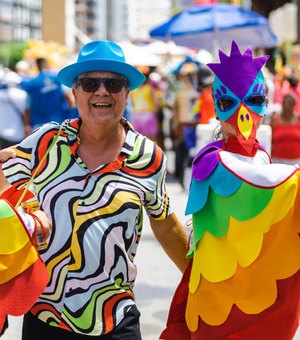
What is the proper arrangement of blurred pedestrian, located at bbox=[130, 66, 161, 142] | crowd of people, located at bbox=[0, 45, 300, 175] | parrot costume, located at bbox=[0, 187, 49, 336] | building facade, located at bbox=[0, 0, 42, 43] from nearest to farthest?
parrot costume, located at bbox=[0, 187, 49, 336]
crowd of people, located at bbox=[0, 45, 300, 175]
blurred pedestrian, located at bbox=[130, 66, 161, 142]
building facade, located at bbox=[0, 0, 42, 43]

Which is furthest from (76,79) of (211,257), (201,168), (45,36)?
(45,36)

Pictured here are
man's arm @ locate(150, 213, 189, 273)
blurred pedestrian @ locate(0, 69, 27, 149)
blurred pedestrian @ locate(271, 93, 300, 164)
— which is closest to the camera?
man's arm @ locate(150, 213, 189, 273)

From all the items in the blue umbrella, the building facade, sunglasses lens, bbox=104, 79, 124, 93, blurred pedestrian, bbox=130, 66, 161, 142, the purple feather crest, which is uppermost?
the building facade

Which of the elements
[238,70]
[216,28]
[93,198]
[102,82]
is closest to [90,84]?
[102,82]

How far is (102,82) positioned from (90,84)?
0.05 meters

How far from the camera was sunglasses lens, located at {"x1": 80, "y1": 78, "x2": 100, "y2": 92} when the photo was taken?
12.0 ft

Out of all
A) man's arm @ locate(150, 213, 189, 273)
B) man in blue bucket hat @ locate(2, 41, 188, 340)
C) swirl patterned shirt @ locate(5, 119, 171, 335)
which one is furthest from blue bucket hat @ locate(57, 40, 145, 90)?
man's arm @ locate(150, 213, 189, 273)

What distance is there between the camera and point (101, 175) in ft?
11.7

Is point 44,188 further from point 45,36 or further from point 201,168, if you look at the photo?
point 45,36

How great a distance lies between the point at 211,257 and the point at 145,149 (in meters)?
0.51

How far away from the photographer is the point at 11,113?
12484mm

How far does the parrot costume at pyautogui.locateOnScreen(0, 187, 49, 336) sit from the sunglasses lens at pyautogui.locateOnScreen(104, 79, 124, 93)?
650 millimetres

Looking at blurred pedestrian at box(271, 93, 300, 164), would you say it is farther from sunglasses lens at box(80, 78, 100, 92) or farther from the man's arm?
sunglasses lens at box(80, 78, 100, 92)

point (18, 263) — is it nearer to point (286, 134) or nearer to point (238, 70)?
point (238, 70)
